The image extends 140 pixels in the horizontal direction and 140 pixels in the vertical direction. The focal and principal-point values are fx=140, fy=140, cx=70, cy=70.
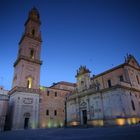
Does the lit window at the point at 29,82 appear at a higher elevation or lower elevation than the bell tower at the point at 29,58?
lower

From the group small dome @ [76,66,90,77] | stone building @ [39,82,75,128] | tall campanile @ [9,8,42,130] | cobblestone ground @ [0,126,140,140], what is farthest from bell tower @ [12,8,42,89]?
cobblestone ground @ [0,126,140,140]

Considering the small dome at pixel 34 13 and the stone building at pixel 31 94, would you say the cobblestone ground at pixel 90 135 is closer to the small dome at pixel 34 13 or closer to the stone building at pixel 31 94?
the stone building at pixel 31 94

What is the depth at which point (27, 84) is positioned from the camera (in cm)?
2972

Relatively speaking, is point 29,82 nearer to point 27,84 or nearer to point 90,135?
point 27,84

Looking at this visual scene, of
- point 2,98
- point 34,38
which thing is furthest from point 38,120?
Result: point 34,38

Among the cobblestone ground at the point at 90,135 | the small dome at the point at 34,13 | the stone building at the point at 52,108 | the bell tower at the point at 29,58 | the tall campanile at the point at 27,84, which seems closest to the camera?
the cobblestone ground at the point at 90,135

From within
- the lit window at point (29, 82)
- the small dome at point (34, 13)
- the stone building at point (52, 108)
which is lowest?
the stone building at point (52, 108)

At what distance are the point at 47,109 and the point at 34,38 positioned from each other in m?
17.3

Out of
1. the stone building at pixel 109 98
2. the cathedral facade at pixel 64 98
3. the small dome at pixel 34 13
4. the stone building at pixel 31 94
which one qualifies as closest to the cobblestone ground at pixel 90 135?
the stone building at pixel 109 98

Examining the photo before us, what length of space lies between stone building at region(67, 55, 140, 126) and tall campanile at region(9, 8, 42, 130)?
906cm

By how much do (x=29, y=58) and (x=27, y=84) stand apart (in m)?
5.87

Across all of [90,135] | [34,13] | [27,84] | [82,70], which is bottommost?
[90,135]

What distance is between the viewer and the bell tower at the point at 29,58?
97.1ft

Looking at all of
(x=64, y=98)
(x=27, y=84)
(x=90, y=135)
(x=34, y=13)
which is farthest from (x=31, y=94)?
(x=34, y=13)
